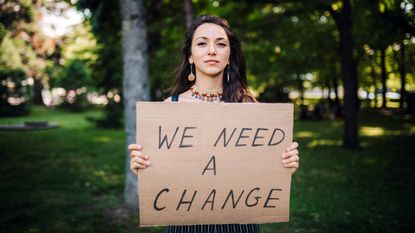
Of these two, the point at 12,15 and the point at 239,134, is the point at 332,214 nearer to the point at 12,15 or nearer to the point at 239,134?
the point at 239,134

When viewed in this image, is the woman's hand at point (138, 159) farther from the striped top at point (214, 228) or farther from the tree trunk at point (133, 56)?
the tree trunk at point (133, 56)

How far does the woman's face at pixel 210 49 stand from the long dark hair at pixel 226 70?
78mm

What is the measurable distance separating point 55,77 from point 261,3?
22.1 metres

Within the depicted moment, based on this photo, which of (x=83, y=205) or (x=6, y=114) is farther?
(x=6, y=114)

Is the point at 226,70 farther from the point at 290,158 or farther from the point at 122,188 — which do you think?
the point at 122,188

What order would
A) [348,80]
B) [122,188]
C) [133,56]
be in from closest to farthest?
[133,56]
[122,188]
[348,80]

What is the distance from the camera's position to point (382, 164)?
7680 millimetres

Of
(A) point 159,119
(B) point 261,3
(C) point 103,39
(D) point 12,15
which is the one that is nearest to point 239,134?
(A) point 159,119

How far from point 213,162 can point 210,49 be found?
2.25 feet

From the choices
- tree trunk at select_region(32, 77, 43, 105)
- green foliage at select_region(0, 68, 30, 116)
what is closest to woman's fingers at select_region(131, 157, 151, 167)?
green foliage at select_region(0, 68, 30, 116)

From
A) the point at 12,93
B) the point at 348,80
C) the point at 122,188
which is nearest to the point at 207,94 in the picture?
the point at 122,188

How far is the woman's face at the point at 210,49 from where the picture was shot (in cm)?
211

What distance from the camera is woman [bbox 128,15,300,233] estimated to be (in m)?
2.09

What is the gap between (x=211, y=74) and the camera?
2143 mm
